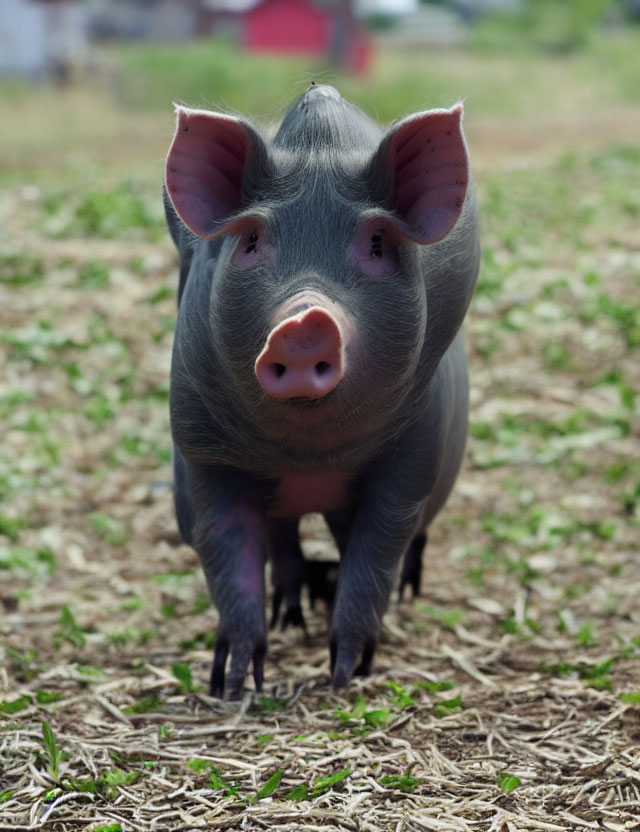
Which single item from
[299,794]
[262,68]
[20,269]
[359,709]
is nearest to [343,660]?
[359,709]

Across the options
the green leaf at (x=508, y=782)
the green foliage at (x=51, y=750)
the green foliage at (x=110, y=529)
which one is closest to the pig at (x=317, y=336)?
the green foliage at (x=51, y=750)

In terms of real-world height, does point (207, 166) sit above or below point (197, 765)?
above

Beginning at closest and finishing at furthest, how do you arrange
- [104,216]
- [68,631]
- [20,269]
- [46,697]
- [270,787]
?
[270,787], [46,697], [68,631], [20,269], [104,216]

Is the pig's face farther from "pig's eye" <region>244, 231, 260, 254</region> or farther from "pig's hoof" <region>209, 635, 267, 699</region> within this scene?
"pig's hoof" <region>209, 635, 267, 699</region>

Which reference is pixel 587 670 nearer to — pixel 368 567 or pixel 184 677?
pixel 368 567

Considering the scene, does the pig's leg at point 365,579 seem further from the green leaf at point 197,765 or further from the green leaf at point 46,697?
the green leaf at point 46,697

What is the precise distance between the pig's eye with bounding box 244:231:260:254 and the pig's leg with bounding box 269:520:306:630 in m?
1.36

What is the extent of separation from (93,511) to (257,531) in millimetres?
2153

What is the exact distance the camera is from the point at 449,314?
364cm

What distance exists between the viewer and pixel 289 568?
14.4 ft

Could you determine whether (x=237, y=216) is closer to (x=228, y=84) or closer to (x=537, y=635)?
(x=537, y=635)

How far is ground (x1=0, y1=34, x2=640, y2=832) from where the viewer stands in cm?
327

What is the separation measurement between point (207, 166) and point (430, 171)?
0.55 metres

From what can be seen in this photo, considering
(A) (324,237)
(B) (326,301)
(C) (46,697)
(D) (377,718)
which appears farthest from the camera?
(C) (46,697)
